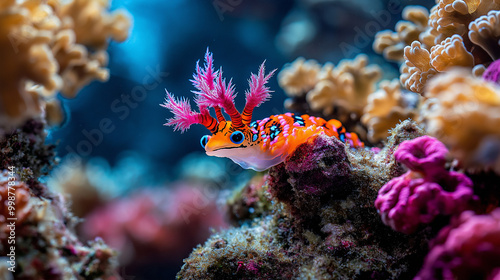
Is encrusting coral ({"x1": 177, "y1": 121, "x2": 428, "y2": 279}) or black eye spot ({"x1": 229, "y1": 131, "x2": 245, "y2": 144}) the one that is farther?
black eye spot ({"x1": 229, "y1": 131, "x2": 245, "y2": 144})

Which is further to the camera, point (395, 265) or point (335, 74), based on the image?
point (335, 74)

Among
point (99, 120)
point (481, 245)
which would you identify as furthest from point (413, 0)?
point (99, 120)

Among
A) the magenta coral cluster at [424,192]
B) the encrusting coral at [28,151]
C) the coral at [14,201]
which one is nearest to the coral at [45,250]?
the coral at [14,201]

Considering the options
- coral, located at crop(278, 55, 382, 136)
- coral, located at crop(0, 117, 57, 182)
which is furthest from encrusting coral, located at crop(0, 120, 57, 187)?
coral, located at crop(278, 55, 382, 136)

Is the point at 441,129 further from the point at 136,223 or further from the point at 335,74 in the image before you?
the point at 136,223

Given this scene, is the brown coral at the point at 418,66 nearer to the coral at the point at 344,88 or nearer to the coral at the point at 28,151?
the coral at the point at 344,88

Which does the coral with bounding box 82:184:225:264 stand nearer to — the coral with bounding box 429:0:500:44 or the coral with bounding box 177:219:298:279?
the coral with bounding box 177:219:298:279

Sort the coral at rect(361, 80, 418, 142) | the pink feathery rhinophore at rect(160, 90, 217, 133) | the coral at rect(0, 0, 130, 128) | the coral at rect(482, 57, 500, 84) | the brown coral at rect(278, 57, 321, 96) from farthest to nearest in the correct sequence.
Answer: the brown coral at rect(278, 57, 321, 96) → the coral at rect(361, 80, 418, 142) → the pink feathery rhinophore at rect(160, 90, 217, 133) → the coral at rect(482, 57, 500, 84) → the coral at rect(0, 0, 130, 128)
